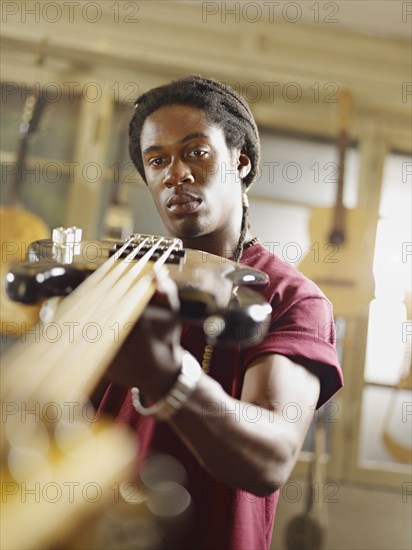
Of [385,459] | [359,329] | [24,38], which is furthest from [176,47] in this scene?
[385,459]

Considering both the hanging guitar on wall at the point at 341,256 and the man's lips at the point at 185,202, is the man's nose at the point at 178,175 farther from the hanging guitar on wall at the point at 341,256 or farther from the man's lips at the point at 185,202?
the hanging guitar on wall at the point at 341,256

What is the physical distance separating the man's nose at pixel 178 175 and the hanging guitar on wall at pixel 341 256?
5.10 feet

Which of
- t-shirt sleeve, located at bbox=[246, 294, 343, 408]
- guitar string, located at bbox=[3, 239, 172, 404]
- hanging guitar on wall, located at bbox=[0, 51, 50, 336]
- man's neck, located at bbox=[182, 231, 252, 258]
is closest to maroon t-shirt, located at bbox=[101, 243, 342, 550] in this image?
t-shirt sleeve, located at bbox=[246, 294, 343, 408]

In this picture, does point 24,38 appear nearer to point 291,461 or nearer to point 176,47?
point 176,47

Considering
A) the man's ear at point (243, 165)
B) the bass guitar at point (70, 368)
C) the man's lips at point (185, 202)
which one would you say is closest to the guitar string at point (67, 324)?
the bass guitar at point (70, 368)

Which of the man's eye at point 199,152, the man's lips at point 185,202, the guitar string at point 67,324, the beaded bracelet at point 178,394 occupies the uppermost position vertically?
the man's eye at point 199,152

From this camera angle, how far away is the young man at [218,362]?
0.52m

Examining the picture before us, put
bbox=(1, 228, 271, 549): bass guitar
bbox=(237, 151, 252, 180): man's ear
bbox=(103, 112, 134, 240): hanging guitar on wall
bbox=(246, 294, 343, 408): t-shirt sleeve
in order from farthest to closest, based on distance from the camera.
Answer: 1. bbox=(103, 112, 134, 240): hanging guitar on wall
2. bbox=(237, 151, 252, 180): man's ear
3. bbox=(246, 294, 343, 408): t-shirt sleeve
4. bbox=(1, 228, 271, 549): bass guitar

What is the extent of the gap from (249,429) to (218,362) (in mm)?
272

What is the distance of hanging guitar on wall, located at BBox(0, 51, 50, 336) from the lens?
243 cm

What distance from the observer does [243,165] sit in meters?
1.20

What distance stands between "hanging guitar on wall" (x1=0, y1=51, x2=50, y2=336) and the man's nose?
4.81ft

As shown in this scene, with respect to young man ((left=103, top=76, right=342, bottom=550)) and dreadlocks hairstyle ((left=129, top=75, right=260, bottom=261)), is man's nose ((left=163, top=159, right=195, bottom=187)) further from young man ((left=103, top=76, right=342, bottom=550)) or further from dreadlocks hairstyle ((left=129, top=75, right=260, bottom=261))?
dreadlocks hairstyle ((left=129, top=75, right=260, bottom=261))

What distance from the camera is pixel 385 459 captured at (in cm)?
264
